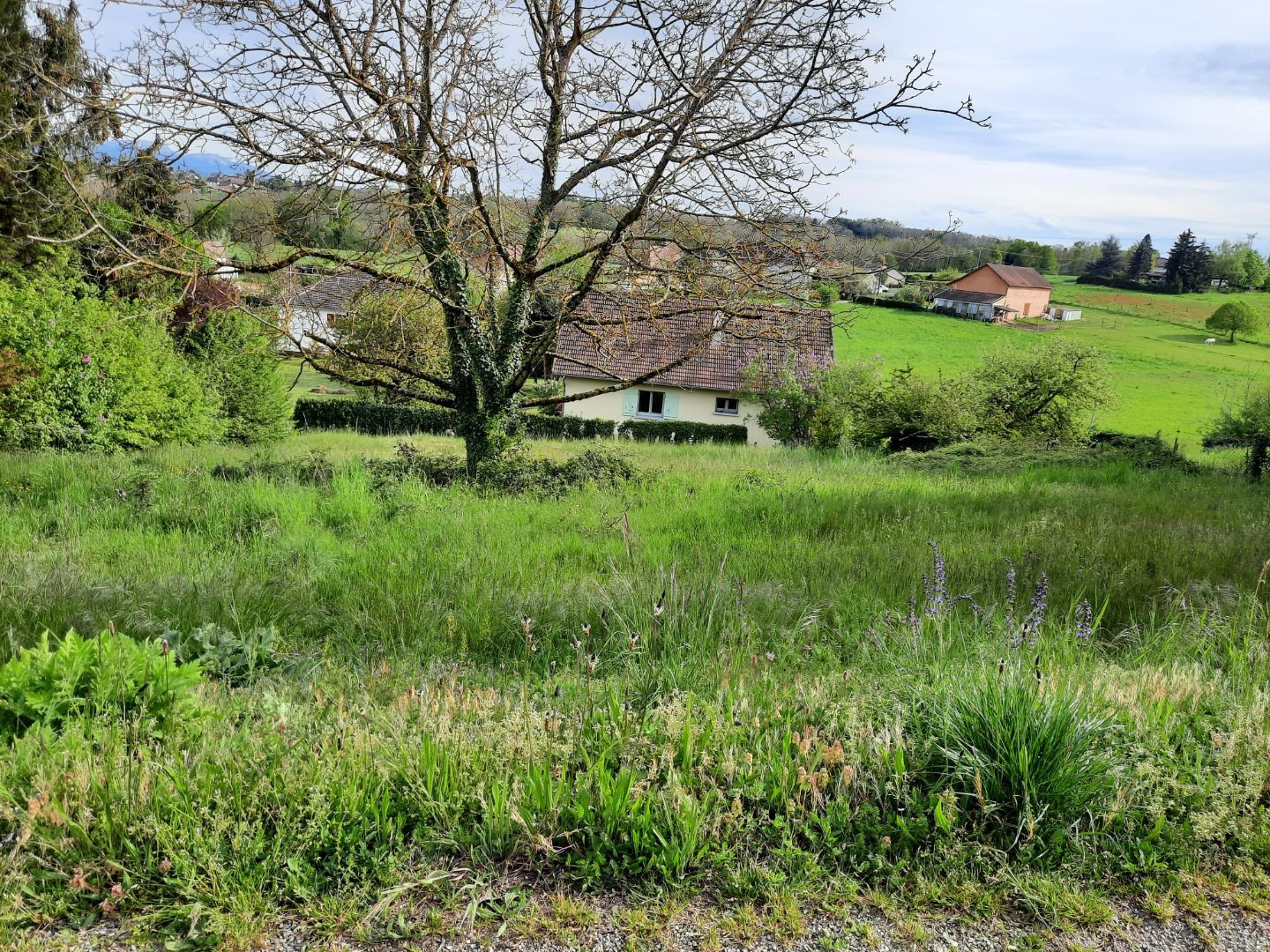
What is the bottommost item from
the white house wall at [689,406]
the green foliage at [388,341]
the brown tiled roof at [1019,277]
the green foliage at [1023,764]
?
the white house wall at [689,406]

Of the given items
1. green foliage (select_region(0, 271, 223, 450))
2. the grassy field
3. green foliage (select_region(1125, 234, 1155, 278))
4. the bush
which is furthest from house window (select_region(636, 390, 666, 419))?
green foliage (select_region(1125, 234, 1155, 278))

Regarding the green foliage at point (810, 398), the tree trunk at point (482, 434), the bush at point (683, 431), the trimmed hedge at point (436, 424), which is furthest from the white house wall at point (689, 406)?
the tree trunk at point (482, 434)

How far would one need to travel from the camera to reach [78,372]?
1438 centimetres

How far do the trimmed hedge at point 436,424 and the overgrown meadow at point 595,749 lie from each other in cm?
2757

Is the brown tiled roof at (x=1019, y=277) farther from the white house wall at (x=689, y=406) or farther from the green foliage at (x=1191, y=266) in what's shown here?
the white house wall at (x=689, y=406)

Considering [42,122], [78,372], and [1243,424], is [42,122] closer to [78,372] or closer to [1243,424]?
[78,372]

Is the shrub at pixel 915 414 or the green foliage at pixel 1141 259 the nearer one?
the shrub at pixel 915 414

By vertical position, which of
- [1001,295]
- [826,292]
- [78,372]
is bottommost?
[78,372]

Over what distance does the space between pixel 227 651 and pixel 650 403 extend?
38.6 metres

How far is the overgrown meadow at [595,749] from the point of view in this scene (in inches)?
90.2

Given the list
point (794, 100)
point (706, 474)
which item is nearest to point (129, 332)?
point (706, 474)

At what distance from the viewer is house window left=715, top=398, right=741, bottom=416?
41.4 m

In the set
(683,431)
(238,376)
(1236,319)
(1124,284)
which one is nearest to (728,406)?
(683,431)

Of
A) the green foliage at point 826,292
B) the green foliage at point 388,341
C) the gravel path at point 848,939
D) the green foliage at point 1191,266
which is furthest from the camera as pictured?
the green foliage at point 1191,266
